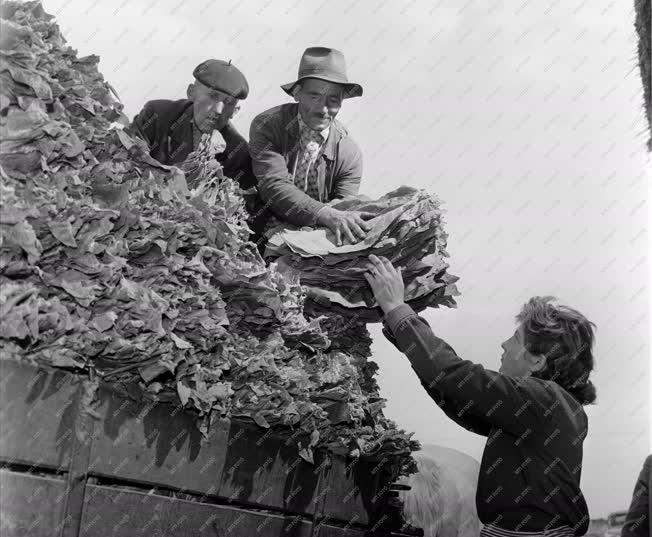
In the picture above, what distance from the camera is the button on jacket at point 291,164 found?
4.14 meters

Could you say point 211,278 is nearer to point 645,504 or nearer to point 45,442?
point 45,442

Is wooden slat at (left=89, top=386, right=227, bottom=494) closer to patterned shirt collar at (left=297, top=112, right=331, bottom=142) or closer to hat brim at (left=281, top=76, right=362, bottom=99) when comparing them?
patterned shirt collar at (left=297, top=112, right=331, bottom=142)

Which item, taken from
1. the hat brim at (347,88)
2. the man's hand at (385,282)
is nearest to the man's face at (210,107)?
the hat brim at (347,88)

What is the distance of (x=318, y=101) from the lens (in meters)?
4.34

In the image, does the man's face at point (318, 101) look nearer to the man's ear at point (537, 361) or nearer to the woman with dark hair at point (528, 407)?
the woman with dark hair at point (528, 407)

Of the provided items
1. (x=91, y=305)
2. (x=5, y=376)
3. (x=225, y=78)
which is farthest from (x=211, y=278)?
(x=225, y=78)

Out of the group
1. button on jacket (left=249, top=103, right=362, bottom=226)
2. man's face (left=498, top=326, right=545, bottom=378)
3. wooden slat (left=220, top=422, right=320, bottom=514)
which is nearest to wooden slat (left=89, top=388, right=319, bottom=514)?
wooden slat (left=220, top=422, right=320, bottom=514)

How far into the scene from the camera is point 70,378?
2.59 metres

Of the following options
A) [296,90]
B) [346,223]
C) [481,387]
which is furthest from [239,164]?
[481,387]

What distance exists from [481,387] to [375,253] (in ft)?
2.84

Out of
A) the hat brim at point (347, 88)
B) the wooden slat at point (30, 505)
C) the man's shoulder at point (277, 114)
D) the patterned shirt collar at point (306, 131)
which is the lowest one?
the wooden slat at point (30, 505)

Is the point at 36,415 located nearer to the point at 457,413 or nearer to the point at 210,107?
the point at 457,413

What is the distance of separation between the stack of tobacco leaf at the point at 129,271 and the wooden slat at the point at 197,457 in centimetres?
6

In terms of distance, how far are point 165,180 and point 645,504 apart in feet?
7.47
